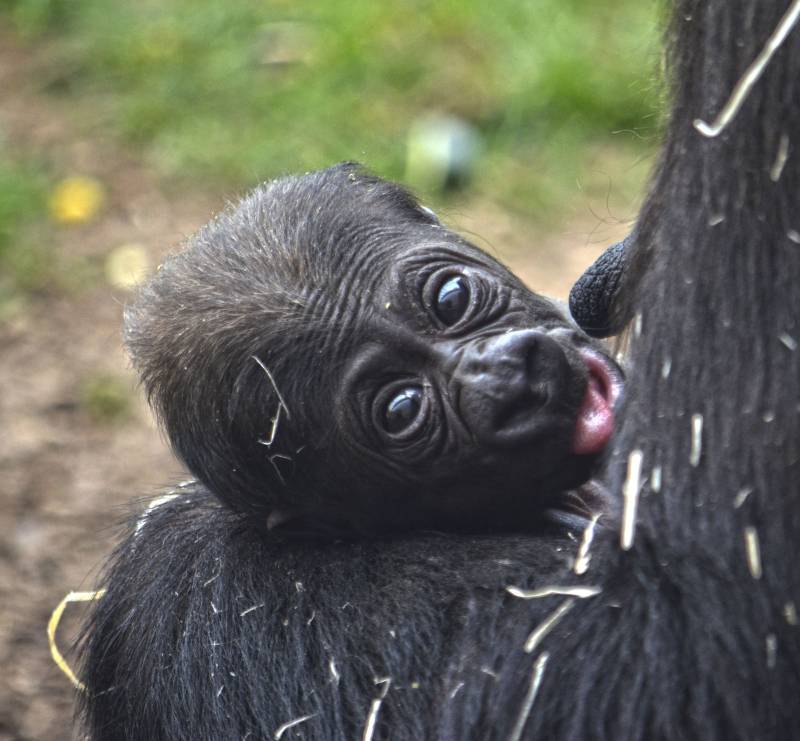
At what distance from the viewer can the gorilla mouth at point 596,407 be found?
9.23 ft

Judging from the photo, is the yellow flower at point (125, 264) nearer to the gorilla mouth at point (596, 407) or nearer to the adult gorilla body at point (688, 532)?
the gorilla mouth at point (596, 407)

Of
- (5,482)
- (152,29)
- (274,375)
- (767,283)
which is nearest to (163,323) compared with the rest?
(274,375)

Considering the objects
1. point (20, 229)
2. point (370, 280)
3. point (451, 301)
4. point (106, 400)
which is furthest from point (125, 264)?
point (451, 301)

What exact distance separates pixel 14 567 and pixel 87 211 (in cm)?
216

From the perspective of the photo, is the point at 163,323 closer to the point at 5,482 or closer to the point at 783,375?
the point at 783,375

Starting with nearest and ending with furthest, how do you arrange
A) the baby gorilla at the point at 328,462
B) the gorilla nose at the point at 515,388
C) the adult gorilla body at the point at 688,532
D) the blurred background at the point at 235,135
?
the adult gorilla body at the point at 688,532, the baby gorilla at the point at 328,462, the gorilla nose at the point at 515,388, the blurred background at the point at 235,135

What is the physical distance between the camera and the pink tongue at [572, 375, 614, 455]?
111 inches

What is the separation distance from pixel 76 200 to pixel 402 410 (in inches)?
142

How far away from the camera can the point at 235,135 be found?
6.46 m

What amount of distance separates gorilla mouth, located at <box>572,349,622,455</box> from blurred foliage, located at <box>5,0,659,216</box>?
129 inches

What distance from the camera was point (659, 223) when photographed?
2.28 m

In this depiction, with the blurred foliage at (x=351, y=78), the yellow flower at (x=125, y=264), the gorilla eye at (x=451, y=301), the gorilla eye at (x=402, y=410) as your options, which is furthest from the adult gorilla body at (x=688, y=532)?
the blurred foliage at (x=351, y=78)

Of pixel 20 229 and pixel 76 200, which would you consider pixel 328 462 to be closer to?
pixel 20 229

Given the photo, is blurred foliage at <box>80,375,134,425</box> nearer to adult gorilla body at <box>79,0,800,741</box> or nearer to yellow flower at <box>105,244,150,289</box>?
yellow flower at <box>105,244,150,289</box>
